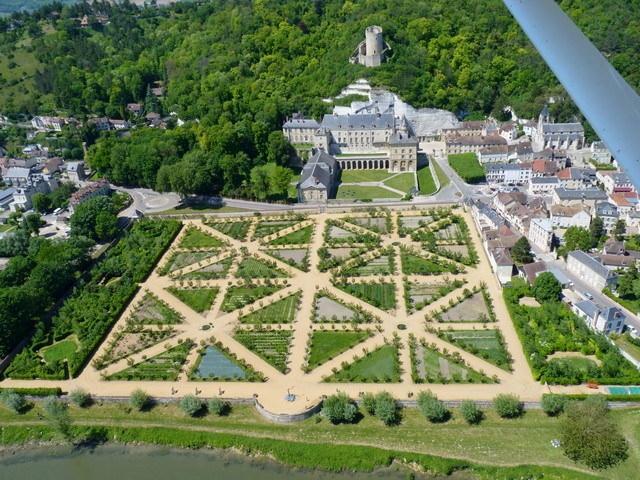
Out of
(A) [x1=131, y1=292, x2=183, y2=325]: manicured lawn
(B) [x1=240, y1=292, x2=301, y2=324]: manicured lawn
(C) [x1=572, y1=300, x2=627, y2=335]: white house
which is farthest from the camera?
(A) [x1=131, y1=292, x2=183, y2=325]: manicured lawn

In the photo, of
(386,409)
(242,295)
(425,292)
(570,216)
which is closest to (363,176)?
(570,216)

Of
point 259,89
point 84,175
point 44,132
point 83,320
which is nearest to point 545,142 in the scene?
point 259,89

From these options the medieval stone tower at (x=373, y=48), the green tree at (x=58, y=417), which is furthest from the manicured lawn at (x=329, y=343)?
the medieval stone tower at (x=373, y=48)

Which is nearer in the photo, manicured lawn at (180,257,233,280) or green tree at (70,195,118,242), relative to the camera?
manicured lawn at (180,257,233,280)

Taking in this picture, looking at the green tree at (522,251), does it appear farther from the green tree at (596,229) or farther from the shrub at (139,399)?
the shrub at (139,399)

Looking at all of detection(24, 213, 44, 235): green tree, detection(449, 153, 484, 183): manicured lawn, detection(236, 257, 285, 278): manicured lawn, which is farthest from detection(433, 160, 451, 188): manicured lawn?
detection(24, 213, 44, 235): green tree

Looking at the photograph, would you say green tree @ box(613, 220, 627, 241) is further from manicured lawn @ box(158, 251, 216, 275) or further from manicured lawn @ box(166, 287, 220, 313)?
manicured lawn @ box(158, 251, 216, 275)
